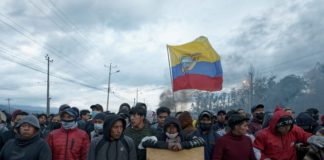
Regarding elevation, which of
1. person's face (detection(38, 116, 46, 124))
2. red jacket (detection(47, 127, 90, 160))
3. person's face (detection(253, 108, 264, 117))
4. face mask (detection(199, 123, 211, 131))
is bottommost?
red jacket (detection(47, 127, 90, 160))

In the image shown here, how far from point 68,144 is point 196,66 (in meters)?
5.33

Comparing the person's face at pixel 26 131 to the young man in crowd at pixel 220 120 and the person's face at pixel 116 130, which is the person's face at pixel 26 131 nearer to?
the person's face at pixel 116 130

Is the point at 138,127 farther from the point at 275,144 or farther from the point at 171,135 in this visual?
the point at 275,144

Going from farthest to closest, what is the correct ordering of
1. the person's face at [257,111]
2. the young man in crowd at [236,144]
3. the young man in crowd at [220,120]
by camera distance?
the young man in crowd at [220,120] → the person's face at [257,111] → the young man in crowd at [236,144]

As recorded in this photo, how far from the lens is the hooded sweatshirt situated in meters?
4.43

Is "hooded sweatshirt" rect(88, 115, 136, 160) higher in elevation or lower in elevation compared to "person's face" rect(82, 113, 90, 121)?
lower

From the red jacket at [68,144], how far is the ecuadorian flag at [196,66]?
413 cm

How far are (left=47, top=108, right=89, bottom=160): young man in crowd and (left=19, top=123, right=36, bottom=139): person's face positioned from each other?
28.1 inches

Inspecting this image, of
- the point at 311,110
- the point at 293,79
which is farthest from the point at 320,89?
the point at 311,110

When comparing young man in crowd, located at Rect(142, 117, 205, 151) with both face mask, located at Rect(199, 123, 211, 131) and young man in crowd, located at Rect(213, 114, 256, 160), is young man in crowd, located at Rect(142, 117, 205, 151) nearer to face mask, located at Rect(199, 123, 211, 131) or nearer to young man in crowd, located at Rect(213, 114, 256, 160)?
young man in crowd, located at Rect(213, 114, 256, 160)

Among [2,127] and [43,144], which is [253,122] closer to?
[43,144]

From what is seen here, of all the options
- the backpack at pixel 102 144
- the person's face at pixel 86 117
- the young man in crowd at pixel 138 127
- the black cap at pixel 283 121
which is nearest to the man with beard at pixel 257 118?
the black cap at pixel 283 121

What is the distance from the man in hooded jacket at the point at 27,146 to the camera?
4598 mm

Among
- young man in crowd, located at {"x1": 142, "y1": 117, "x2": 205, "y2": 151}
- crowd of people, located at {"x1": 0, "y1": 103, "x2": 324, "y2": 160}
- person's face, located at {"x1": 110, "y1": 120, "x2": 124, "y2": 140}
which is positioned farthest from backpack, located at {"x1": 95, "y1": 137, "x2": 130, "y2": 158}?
young man in crowd, located at {"x1": 142, "y1": 117, "x2": 205, "y2": 151}
